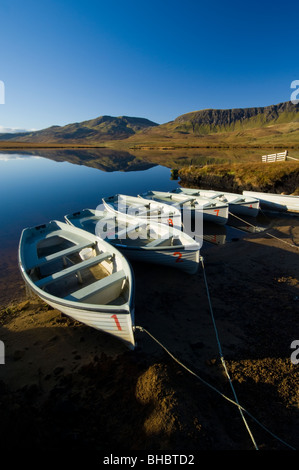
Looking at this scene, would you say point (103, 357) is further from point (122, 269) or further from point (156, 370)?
point (122, 269)

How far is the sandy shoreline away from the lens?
4207 mm

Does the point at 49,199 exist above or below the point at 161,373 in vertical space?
above

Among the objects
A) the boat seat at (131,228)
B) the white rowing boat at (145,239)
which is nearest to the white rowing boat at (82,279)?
the white rowing boat at (145,239)

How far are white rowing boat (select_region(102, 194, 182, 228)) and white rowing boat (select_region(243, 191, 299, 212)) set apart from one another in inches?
421

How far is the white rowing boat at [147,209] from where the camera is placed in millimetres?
14539

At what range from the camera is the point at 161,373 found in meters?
5.39

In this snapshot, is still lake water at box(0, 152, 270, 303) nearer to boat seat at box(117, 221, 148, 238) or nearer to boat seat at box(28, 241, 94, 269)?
boat seat at box(28, 241, 94, 269)

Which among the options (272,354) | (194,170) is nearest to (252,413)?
(272,354)

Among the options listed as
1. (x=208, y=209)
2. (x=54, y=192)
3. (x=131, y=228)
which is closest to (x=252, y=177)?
(x=208, y=209)

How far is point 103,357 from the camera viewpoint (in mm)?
6238

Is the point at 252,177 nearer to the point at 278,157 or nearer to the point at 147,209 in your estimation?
the point at 278,157

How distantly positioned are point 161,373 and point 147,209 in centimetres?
1374
